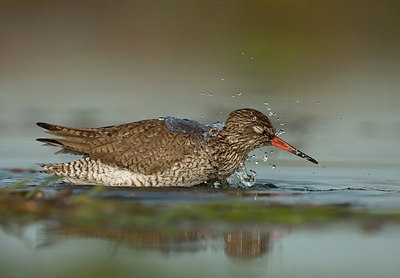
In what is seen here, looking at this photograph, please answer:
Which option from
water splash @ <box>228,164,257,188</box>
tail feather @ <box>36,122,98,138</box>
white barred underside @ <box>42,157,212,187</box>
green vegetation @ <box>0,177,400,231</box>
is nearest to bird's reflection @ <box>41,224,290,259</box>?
green vegetation @ <box>0,177,400,231</box>

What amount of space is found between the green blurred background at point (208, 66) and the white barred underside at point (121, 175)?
1.85 meters

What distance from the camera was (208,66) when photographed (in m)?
16.4

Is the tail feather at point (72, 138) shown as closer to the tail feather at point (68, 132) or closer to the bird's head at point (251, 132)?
the tail feather at point (68, 132)

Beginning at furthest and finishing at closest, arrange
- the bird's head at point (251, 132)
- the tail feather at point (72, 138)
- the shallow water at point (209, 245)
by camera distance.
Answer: the bird's head at point (251, 132) < the tail feather at point (72, 138) < the shallow water at point (209, 245)

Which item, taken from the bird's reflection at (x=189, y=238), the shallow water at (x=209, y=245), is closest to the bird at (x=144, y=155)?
the shallow water at (x=209, y=245)

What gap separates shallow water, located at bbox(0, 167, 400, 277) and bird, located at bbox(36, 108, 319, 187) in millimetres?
1614

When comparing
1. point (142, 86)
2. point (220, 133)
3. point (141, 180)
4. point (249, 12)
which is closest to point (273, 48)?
point (249, 12)

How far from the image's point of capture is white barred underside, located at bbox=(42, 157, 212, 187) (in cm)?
934

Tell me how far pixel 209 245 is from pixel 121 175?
11.9ft

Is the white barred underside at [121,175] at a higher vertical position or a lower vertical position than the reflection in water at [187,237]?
higher

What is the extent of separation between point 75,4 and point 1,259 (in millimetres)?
13804

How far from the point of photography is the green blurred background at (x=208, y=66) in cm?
1241

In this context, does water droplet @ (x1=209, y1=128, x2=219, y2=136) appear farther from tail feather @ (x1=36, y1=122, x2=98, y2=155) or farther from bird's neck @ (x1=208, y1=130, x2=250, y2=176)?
tail feather @ (x1=36, y1=122, x2=98, y2=155)

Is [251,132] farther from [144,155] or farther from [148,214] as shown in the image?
[148,214]
